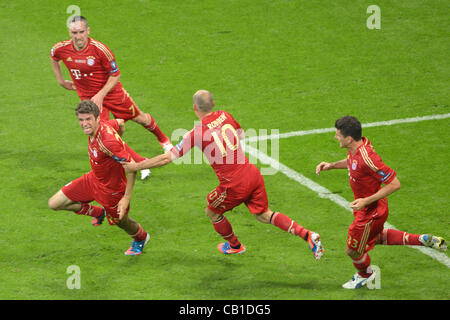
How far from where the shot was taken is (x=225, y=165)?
25.0 ft

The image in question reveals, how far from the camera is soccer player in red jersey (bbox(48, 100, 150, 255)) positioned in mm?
7609

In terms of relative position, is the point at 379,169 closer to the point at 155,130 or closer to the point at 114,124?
the point at 114,124

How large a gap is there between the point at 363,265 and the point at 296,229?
2.71 ft

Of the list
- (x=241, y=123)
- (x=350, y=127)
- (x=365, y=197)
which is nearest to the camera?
(x=350, y=127)

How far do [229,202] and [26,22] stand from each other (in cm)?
1079

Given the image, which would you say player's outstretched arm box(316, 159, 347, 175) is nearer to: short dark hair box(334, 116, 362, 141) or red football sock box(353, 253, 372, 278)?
short dark hair box(334, 116, 362, 141)

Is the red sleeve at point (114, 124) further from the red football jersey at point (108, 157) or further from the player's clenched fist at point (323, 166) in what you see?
the player's clenched fist at point (323, 166)

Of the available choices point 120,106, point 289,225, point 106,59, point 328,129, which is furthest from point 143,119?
point 289,225

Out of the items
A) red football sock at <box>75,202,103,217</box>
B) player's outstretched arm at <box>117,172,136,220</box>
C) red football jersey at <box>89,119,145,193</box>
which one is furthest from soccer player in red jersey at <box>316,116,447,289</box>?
red football sock at <box>75,202,103,217</box>

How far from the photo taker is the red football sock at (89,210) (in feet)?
28.3

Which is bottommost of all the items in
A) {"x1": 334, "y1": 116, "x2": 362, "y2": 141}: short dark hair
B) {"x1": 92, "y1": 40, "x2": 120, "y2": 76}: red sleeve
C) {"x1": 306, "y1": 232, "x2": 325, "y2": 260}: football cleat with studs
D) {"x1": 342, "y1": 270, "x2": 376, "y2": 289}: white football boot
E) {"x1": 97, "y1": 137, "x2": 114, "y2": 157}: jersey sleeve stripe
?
{"x1": 342, "y1": 270, "x2": 376, "y2": 289}: white football boot

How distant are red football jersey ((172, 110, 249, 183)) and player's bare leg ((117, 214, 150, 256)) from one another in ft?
4.05

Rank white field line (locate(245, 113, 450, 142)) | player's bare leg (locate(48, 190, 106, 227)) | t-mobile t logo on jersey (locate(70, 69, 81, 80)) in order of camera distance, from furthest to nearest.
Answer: white field line (locate(245, 113, 450, 142)) < t-mobile t logo on jersey (locate(70, 69, 81, 80)) < player's bare leg (locate(48, 190, 106, 227))

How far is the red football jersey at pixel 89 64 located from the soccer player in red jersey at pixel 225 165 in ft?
8.28
